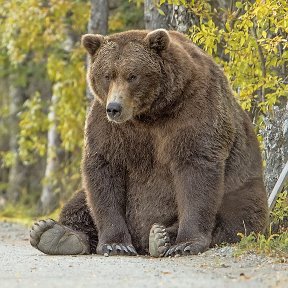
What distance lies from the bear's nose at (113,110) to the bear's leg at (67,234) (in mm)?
1129

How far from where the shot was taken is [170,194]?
904cm

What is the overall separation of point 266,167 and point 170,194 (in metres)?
2.32

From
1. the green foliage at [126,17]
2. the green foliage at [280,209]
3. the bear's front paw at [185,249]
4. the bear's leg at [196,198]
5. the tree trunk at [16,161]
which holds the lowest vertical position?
the tree trunk at [16,161]

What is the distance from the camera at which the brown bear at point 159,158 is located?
8758mm

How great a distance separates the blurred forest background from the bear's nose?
82.9 inches

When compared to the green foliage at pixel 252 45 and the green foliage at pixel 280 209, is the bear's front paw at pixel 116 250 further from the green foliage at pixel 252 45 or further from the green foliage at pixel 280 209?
the green foliage at pixel 252 45

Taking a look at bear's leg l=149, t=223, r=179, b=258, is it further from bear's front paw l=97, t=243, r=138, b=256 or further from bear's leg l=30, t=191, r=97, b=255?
bear's leg l=30, t=191, r=97, b=255

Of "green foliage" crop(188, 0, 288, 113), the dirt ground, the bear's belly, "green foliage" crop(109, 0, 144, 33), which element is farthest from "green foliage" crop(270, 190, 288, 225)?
"green foliage" crop(109, 0, 144, 33)

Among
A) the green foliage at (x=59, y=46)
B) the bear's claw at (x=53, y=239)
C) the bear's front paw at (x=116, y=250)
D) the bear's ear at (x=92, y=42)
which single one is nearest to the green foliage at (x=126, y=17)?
the green foliage at (x=59, y=46)

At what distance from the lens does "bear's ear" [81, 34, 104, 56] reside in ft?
29.5

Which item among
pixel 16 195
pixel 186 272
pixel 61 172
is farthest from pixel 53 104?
pixel 186 272

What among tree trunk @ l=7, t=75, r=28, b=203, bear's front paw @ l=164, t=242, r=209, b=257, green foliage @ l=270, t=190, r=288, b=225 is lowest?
tree trunk @ l=7, t=75, r=28, b=203

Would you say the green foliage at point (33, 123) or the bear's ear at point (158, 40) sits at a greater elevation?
the bear's ear at point (158, 40)

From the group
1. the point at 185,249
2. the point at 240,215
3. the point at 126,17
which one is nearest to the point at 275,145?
the point at 240,215
